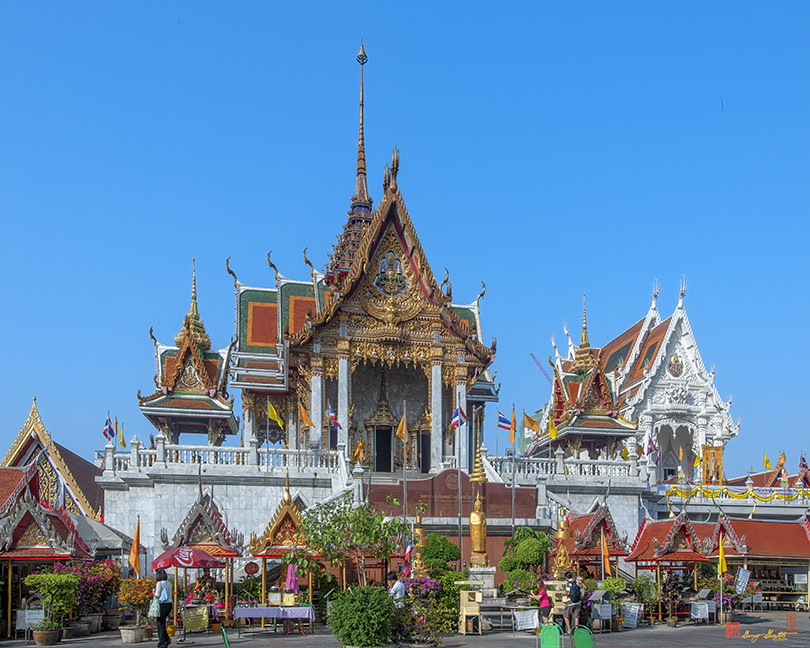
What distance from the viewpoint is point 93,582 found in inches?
872

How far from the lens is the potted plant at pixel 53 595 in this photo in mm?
20078

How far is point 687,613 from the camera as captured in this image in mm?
24547

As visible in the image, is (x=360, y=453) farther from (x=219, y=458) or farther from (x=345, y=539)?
(x=345, y=539)

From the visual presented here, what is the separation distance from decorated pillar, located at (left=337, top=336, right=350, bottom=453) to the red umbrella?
509 inches

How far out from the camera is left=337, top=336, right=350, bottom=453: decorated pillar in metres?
34.9

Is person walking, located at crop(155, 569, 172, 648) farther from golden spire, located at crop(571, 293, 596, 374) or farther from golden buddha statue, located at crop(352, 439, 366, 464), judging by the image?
golden spire, located at crop(571, 293, 596, 374)

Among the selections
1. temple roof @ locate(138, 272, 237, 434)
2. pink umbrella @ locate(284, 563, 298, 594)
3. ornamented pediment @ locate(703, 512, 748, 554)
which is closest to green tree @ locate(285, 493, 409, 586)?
pink umbrella @ locate(284, 563, 298, 594)

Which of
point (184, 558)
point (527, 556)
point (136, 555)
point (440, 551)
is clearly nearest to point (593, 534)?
point (527, 556)

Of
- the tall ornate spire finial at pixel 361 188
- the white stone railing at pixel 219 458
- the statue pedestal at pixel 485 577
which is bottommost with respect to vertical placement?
the statue pedestal at pixel 485 577

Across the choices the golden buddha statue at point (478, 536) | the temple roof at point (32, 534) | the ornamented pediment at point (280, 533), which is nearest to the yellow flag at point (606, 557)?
the golden buddha statue at point (478, 536)

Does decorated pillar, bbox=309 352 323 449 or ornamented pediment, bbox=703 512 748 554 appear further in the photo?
decorated pillar, bbox=309 352 323 449

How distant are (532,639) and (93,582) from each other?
9134 millimetres

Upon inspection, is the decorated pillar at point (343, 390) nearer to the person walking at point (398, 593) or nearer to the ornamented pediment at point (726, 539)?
the ornamented pediment at point (726, 539)

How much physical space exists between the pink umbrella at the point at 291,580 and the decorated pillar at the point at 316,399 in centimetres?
1237
